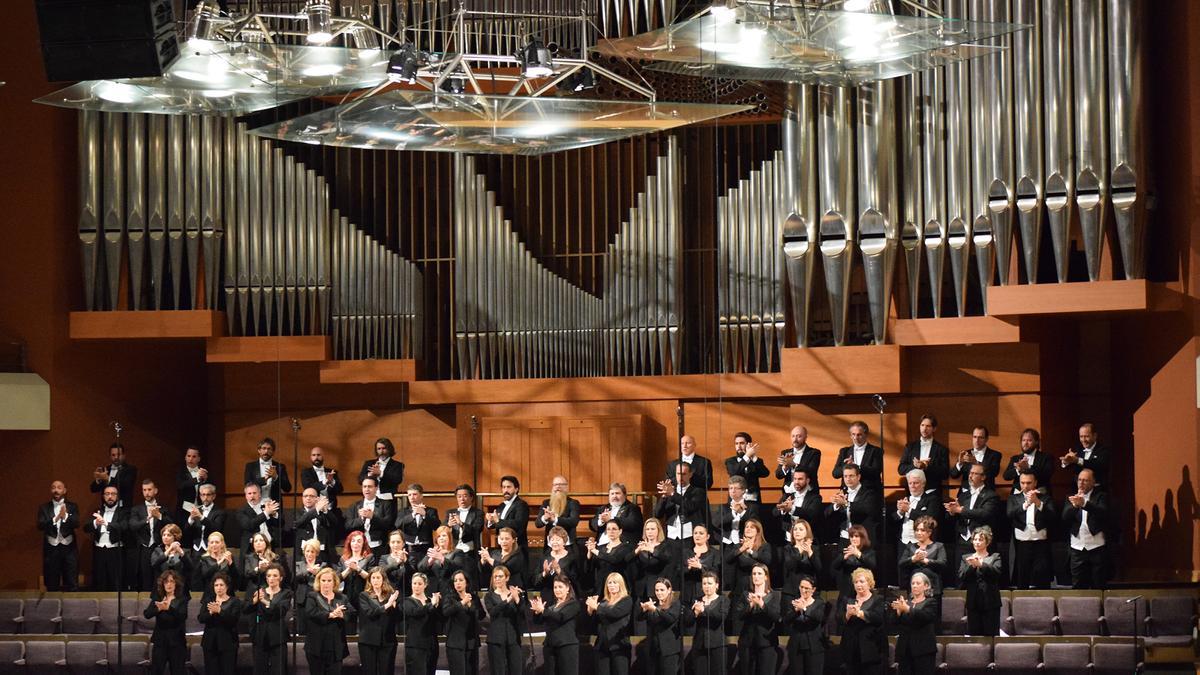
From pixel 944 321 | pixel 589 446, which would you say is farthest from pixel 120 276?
pixel 944 321

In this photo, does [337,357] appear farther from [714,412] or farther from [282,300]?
[714,412]

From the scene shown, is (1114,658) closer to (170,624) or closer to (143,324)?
(170,624)

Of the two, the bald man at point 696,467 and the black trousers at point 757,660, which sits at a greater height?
the bald man at point 696,467

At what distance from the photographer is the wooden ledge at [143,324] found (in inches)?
396

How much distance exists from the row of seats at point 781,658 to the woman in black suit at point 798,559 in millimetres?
391

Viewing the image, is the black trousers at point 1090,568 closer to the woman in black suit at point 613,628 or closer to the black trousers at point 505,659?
the woman in black suit at point 613,628

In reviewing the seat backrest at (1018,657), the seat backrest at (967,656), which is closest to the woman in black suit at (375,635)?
the seat backrest at (967,656)

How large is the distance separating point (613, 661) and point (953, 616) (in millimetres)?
1688

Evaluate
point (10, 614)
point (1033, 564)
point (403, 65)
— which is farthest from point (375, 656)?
point (1033, 564)

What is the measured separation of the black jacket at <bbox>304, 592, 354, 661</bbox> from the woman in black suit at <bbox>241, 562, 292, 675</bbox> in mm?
281

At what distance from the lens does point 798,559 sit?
8.20 metres

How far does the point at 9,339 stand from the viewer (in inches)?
391

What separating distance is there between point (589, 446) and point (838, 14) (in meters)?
4.87

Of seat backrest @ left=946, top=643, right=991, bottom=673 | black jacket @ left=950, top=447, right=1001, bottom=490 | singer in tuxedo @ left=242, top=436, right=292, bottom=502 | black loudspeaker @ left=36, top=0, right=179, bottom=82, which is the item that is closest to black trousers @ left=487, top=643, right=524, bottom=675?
singer in tuxedo @ left=242, top=436, right=292, bottom=502
